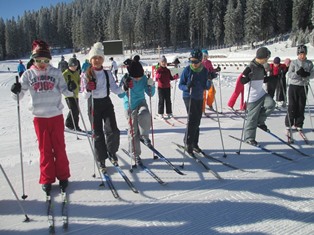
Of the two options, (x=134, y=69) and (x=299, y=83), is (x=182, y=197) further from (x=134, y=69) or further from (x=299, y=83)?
(x=299, y=83)

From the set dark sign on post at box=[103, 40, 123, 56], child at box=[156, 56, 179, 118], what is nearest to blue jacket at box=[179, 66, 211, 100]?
child at box=[156, 56, 179, 118]

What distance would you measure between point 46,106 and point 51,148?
0.57 m

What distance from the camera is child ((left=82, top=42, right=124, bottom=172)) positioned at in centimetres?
439

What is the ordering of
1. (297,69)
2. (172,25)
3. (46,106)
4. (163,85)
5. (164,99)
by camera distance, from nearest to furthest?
(46,106) < (297,69) < (163,85) < (164,99) < (172,25)

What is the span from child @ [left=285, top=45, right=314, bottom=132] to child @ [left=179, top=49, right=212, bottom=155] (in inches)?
97.0

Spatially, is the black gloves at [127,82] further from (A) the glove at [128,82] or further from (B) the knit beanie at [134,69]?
(B) the knit beanie at [134,69]

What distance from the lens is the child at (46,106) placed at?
141 inches

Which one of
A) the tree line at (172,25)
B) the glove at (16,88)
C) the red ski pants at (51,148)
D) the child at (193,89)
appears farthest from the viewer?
the tree line at (172,25)

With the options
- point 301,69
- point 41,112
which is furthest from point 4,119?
point 301,69

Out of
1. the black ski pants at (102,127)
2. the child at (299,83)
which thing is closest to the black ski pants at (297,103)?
the child at (299,83)

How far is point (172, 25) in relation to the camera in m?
69.4

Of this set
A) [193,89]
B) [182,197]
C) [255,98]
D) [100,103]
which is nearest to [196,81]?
[193,89]

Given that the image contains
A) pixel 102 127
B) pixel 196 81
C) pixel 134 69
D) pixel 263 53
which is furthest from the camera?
pixel 263 53

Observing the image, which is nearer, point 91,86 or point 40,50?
point 40,50
